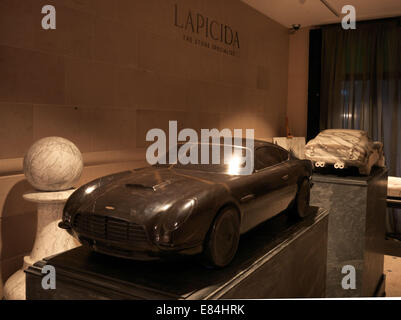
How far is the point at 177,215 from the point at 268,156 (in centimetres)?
76

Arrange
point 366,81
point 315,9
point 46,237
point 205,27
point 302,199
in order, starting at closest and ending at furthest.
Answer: point 302,199 < point 46,237 < point 205,27 < point 315,9 < point 366,81

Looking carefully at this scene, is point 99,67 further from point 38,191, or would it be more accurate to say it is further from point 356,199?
point 356,199

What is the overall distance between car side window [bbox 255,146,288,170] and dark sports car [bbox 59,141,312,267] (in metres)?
0.09

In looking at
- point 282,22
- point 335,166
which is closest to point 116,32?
point 335,166

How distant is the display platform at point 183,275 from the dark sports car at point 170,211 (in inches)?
2.9

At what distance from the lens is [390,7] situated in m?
5.03

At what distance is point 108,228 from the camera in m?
1.23

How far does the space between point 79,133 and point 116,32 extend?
35.1 inches

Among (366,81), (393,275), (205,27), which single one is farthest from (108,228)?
(366,81)

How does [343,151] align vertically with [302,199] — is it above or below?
above

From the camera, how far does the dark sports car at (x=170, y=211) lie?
117 centimetres

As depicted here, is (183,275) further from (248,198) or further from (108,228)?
(248,198)

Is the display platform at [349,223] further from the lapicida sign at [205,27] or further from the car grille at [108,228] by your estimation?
the car grille at [108,228]
